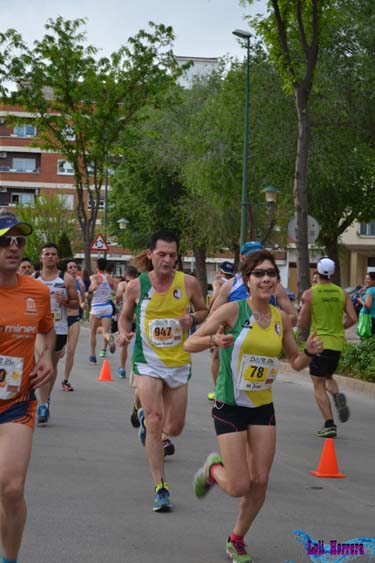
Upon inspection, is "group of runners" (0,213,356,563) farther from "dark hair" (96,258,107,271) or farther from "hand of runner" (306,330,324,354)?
"dark hair" (96,258,107,271)

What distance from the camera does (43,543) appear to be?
599 centimetres

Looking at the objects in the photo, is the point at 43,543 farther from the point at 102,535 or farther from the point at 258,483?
the point at 258,483

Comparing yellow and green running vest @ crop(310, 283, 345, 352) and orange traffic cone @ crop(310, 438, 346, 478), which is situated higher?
yellow and green running vest @ crop(310, 283, 345, 352)

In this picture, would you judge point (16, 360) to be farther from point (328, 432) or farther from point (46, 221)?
point (46, 221)

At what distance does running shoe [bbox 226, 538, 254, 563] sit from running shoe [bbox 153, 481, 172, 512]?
1.14 m

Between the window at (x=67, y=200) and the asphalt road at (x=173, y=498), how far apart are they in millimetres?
63243

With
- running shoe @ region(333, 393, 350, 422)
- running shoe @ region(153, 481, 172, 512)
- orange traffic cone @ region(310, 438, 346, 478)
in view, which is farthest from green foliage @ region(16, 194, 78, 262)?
running shoe @ region(153, 481, 172, 512)

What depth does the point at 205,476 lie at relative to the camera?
6.34 m

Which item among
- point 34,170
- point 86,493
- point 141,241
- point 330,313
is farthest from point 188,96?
point 86,493

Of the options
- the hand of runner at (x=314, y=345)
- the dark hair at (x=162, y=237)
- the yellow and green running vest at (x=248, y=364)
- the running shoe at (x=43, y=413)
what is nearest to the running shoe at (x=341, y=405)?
the running shoe at (x=43, y=413)

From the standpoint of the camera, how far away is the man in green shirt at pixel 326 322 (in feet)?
35.3

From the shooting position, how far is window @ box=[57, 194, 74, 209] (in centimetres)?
7462

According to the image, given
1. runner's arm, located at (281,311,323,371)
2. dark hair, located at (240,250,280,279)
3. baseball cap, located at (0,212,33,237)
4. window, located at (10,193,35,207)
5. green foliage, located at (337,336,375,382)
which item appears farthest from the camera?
window, located at (10,193,35,207)

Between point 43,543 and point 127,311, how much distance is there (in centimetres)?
245
